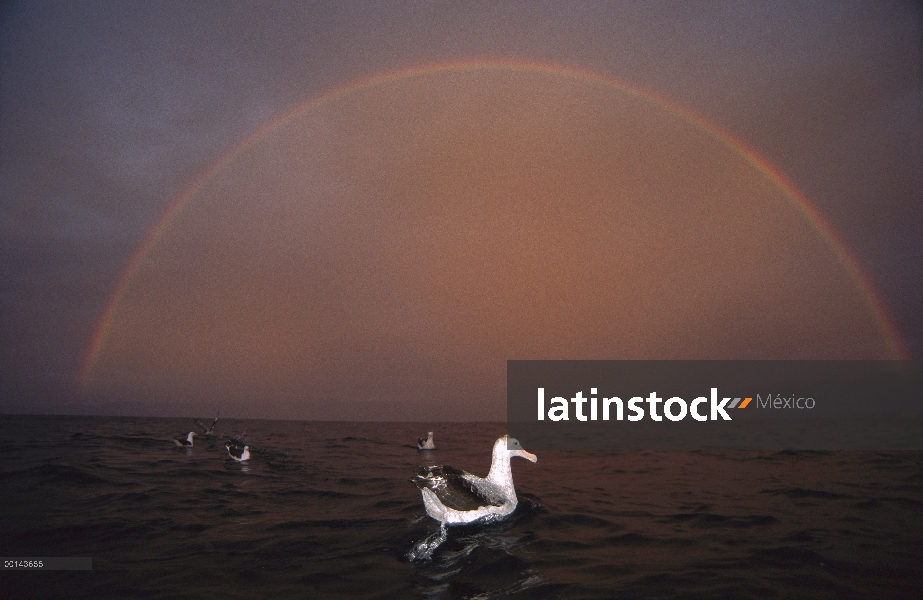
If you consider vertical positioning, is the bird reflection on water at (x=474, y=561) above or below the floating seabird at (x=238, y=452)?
above

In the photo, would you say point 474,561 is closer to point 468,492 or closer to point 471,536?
point 471,536

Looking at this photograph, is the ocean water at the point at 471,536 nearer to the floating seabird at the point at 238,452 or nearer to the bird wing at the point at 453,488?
the bird wing at the point at 453,488

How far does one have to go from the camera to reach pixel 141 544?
7992mm

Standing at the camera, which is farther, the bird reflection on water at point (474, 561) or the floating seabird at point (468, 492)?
the floating seabird at point (468, 492)

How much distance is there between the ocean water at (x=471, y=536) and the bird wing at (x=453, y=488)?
446mm

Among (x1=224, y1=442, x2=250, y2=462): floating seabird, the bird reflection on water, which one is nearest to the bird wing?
the bird reflection on water

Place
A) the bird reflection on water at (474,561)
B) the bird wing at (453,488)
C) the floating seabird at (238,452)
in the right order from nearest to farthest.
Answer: the bird reflection on water at (474,561), the bird wing at (453,488), the floating seabird at (238,452)

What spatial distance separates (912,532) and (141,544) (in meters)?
12.6

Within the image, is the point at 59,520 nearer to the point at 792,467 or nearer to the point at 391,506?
the point at 391,506

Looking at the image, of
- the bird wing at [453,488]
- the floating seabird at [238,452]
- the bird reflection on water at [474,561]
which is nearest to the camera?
the bird reflection on water at [474,561]

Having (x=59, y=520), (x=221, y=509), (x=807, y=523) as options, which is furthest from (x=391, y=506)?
(x=807, y=523)

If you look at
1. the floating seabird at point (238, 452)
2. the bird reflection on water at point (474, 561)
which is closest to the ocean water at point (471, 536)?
the bird reflection on water at point (474, 561)

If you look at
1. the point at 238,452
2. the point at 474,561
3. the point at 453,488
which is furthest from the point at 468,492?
the point at 238,452

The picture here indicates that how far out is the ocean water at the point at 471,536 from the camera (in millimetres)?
6258
